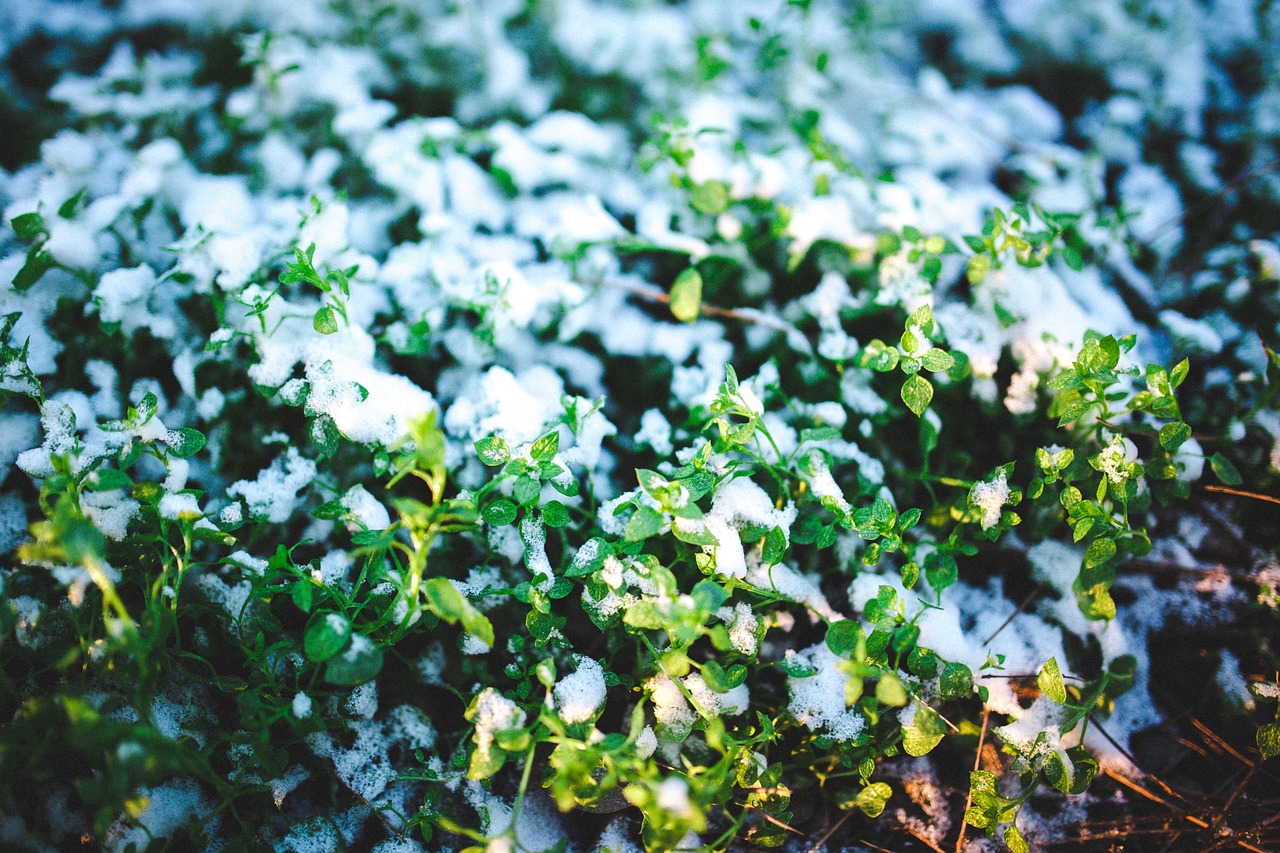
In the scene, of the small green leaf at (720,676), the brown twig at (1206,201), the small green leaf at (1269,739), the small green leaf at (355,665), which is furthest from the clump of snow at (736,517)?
the brown twig at (1206,201)

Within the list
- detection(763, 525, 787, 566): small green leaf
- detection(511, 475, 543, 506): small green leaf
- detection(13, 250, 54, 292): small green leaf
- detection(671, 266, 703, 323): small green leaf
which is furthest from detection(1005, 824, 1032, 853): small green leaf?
detection(13, 250, 54, 292): small green leaf

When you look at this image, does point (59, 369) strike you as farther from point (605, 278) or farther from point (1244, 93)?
point (1244, 93)

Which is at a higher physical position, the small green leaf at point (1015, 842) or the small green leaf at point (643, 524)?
the small green leaf at point (643, 524)

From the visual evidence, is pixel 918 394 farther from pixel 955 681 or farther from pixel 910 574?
pixel 955 681

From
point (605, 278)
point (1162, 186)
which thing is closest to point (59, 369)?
point (605, 278)

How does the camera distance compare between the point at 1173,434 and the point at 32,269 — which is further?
the point at 32,269

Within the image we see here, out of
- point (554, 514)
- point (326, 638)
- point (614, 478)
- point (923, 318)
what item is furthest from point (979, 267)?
point (326, 638)

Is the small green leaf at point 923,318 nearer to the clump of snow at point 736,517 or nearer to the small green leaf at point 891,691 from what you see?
the clump of snow at point 736,517
